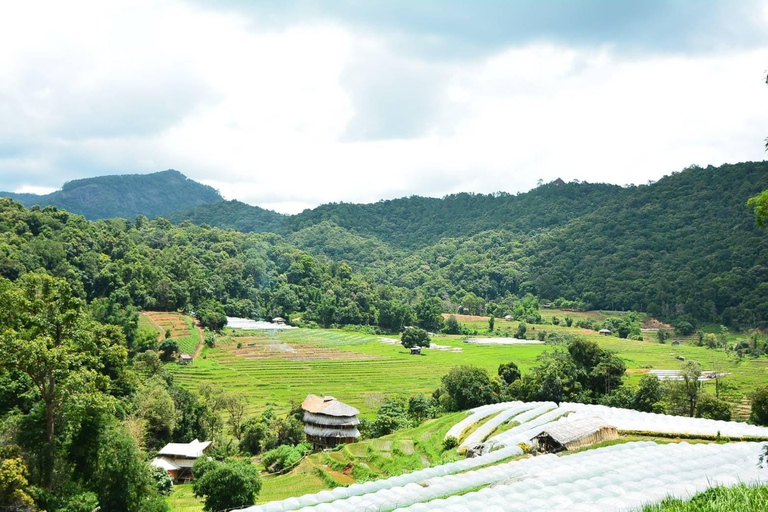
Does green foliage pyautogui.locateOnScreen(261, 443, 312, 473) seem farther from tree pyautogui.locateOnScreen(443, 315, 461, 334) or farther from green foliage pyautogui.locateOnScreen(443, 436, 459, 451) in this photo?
tree pyautogui.locateOnScreen(443, 315, 461, 334)

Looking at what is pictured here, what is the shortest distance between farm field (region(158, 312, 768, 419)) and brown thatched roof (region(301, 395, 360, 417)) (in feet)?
21.6

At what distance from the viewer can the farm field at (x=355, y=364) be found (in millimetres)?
47219

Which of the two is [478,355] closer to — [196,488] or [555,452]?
[555,452]

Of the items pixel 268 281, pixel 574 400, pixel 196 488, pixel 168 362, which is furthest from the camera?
pixel 268 281

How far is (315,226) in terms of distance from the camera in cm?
18100

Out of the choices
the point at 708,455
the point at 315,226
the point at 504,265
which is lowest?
the point at 708,455

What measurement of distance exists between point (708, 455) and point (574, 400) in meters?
18.9

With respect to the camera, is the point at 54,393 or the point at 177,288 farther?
the point at 177,288

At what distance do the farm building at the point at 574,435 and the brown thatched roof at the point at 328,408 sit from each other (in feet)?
45.5

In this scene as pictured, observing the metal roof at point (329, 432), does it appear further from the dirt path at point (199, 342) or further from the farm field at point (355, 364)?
the dirt path at point (199, 342)

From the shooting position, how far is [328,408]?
114 ft

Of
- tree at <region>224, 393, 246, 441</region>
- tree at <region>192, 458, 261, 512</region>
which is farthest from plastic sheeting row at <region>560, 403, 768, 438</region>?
tree at <region>224, 393, 246, 441</region>

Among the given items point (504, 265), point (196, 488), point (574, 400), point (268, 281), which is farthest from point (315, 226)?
point (196, 488)

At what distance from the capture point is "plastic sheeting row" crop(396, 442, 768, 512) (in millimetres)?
12203
